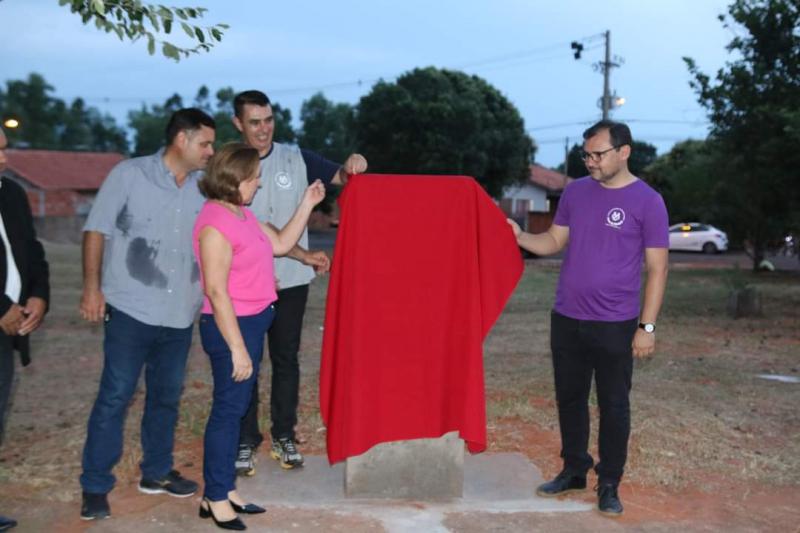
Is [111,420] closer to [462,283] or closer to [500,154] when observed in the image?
[462,283]

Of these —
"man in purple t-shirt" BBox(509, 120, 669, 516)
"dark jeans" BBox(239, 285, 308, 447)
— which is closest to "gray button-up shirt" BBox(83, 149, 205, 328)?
"dark jeans" BBox(239, 285, 308, 447)

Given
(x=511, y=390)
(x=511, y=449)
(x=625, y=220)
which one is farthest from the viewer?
(x=511, y=390)

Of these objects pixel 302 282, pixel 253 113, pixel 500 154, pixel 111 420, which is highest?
pixel 500 154

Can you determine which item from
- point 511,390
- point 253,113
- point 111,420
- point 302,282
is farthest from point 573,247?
point 511,390

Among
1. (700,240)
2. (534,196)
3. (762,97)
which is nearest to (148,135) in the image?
(534,196)

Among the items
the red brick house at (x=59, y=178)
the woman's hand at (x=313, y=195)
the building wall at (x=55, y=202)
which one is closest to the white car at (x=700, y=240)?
the red brick house at (x=59, y=178)

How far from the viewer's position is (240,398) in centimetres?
421

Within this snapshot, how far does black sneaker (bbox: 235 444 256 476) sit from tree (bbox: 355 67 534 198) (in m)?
33.7

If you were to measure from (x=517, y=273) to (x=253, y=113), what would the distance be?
5.61 feet

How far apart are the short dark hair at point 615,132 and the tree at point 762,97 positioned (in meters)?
7.98

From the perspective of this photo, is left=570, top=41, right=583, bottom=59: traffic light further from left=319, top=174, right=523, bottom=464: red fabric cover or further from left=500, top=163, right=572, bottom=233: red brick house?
left=319, top=174, right=523, bottom=464: red fabric cover

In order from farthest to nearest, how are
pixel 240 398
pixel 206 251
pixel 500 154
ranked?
pixel 500 154
pixel 240 398
pixel 206 251

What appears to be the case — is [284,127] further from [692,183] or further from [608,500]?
[608,500]

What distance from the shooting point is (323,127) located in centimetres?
7631
